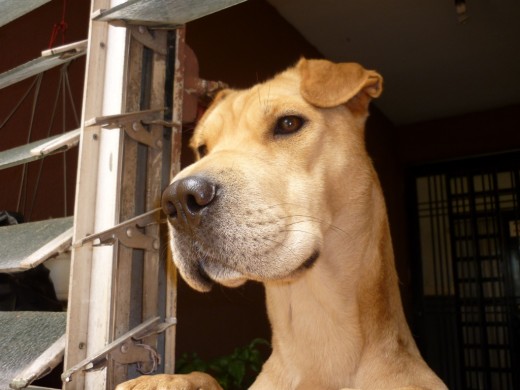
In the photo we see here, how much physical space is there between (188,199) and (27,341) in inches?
18.6

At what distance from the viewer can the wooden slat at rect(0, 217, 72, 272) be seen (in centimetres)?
116

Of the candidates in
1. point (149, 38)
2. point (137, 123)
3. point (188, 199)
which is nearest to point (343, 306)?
point (188, 199)

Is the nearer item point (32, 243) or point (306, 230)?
point (32, 243)

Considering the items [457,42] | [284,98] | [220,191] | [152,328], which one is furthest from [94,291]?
[457,42]

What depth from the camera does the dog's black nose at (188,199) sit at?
1.30 metres

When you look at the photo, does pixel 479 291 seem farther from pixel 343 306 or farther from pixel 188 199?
pixel 188 199

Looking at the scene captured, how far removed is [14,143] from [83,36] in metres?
0.79

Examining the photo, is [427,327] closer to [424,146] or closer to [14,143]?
[424,146]

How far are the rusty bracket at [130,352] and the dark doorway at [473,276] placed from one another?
6.55 meters

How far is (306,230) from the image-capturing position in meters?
1.54

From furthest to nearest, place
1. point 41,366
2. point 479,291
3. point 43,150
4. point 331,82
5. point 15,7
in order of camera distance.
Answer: point 479,291, point 331,82, point 15,7, point 43,150, point 41,366

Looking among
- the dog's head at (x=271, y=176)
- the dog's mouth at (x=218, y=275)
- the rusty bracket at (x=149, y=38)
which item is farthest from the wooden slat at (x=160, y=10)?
the dog's mouth at (x=218, y=275)

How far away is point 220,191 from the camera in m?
1.36

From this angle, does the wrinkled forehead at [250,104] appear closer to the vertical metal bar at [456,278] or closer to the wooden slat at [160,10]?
the wooden slat at [160,10]
